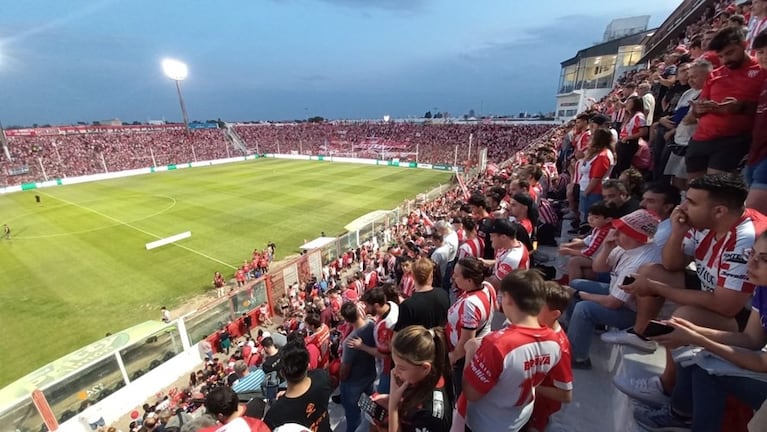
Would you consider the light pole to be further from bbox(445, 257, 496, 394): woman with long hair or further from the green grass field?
bbox(445, 257, 496, 394): woman with long hair

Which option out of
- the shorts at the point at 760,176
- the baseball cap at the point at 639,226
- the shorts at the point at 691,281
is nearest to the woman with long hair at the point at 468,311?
the baseball cap at the point at 639,226

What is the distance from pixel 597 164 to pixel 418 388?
523 cm

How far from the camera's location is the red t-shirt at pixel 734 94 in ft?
12.3

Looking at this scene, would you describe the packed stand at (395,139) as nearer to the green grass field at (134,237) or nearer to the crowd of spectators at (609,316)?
→ the green grass field at (134,237)

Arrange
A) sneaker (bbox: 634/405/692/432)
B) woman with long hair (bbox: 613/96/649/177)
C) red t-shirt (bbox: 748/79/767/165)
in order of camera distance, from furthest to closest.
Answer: woman with long hair (bbox: 613/96/649/177) < red t-shirt (bbox: 748/79/767/165) < sneaker (bbox: 634/405/692/432)

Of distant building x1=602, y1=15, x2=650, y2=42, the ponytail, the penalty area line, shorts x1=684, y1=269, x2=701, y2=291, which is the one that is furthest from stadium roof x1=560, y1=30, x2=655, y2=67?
the ponytail

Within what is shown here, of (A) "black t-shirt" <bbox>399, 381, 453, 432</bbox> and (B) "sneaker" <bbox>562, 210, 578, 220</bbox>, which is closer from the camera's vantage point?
(A) "black t-shirt" <bbox>399, 381, 453, 432</bbox>

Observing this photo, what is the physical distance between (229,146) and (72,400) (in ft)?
211

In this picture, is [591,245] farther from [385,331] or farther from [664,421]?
[385,331]

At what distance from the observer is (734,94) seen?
3.83m

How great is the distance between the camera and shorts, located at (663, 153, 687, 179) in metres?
4.89

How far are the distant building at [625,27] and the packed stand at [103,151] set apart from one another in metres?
63.8

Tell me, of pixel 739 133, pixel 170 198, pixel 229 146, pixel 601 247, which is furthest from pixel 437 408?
pixel 229 146

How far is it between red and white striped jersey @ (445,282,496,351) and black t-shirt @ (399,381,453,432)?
40.2 inches
